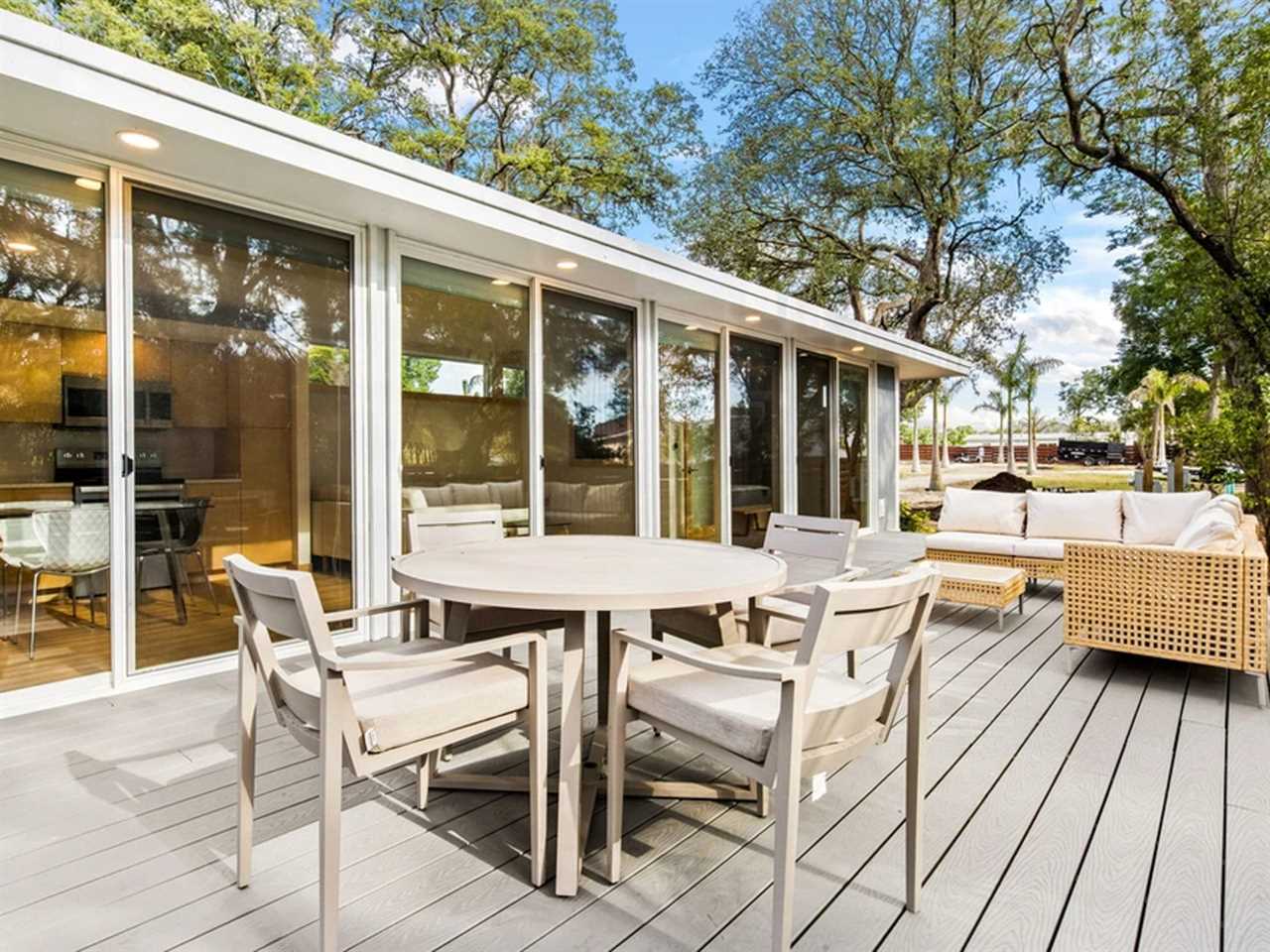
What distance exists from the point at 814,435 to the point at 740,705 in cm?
673

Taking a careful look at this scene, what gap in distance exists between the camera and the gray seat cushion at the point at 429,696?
1527 mm

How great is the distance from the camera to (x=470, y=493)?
441 centimetres

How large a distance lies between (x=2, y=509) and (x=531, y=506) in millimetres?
2691

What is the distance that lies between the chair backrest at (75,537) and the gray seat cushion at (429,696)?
1939 mm

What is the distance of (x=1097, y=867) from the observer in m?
1.78

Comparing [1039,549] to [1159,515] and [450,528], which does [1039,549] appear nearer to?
[1159,515]

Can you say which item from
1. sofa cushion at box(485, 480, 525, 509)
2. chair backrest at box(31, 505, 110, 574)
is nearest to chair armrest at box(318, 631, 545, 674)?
chair backrest at box(31, 505, 110, 574)

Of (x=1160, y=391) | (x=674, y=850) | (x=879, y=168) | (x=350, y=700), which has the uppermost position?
(x=879, y=168)

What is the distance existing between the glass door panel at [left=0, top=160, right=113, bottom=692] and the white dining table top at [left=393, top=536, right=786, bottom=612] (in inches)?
70.2

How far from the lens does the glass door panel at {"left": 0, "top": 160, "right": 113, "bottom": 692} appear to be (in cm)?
284

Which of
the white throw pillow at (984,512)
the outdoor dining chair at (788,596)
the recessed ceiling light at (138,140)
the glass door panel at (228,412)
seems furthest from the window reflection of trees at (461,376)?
the white throw pillow at (984,512)

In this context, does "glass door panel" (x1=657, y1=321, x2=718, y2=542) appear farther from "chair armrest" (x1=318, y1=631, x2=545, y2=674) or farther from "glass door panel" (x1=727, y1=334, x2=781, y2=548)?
"chair armrest" (x1=318, y1=631, x2=545, y2=674)

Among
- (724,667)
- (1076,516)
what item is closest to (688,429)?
(1076,516)

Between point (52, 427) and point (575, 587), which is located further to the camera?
point (52, 427)
